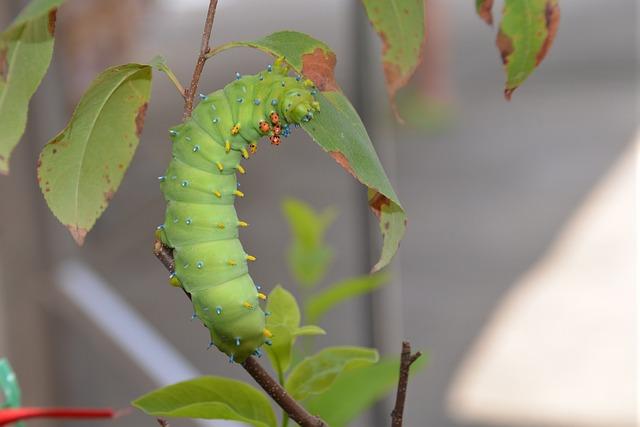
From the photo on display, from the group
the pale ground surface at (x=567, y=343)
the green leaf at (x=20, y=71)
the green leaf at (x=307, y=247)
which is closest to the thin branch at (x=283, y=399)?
the green leaf at (x=20, y=71)

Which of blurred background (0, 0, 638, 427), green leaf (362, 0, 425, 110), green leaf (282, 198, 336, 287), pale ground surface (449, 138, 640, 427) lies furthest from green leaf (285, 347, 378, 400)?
pale ground surface (449, 138, 640, 427)

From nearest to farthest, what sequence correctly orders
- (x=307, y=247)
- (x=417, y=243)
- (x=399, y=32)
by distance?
(x=399, y=32)
(x=307, y=247)
(x=417, y=243)

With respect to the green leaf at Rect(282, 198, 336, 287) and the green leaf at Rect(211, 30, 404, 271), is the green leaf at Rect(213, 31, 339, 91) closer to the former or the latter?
the green leaf at Rect(211, 30, 404, 271)

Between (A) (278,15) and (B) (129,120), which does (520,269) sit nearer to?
(B) (129,120)

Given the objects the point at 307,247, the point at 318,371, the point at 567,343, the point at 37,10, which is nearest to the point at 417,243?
the point at 567,343

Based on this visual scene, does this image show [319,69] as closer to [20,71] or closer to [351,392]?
[20,71]
